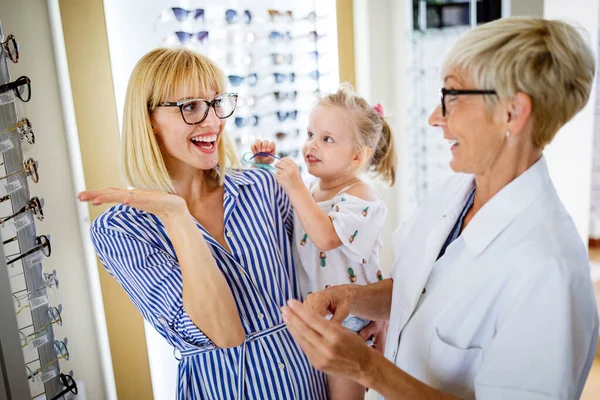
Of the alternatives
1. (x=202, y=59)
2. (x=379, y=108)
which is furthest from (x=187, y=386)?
(x=379, y=108)

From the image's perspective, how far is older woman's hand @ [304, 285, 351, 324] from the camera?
1.30m

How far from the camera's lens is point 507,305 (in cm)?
102

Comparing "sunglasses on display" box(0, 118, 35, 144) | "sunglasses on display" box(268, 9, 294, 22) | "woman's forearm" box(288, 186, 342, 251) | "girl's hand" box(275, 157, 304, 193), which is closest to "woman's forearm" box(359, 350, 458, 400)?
"woman's forearm" box(288, 186, 342, 251)

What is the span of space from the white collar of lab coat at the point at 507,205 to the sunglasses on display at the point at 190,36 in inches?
A: 61.5

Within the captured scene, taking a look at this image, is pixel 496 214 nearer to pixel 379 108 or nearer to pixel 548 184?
pixel 548 184

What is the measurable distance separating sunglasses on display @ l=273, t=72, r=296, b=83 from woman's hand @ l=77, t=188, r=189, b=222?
4.55 feet

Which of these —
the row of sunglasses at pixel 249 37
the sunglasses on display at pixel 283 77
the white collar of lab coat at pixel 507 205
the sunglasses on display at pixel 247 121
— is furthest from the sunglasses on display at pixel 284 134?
the white collar of lab coat at pixel 507 205

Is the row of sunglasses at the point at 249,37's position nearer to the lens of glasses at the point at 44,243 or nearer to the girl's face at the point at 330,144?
the girl's face at the point at 330,144

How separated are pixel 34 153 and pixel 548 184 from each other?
1.74 meters

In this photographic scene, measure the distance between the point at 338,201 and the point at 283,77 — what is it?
100 cm

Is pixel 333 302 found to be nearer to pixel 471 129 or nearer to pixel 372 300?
pixel 372 300

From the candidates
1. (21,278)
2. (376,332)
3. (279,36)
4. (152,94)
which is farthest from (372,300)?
(279,36)

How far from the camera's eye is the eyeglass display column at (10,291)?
1402 millimetres

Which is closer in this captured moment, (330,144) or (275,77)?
(330,144)
